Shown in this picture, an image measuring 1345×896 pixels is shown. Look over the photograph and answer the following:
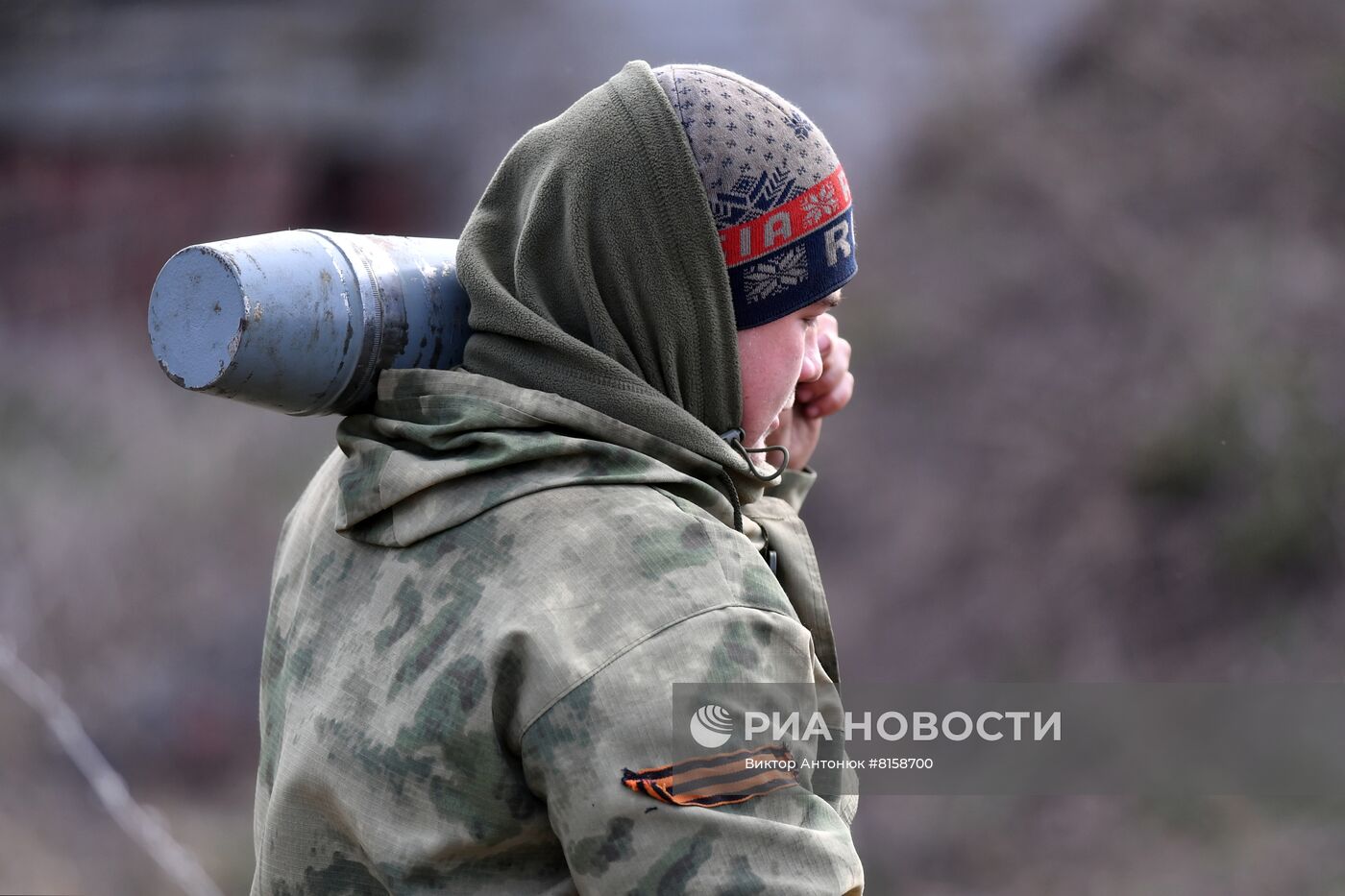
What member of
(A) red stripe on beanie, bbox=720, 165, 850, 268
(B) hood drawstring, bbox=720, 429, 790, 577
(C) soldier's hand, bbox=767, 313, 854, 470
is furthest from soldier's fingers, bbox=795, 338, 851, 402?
(A) red stripe on beanie, bbox=720, 165, 850, 268

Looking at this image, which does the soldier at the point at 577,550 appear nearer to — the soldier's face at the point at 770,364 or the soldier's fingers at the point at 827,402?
the soldier's face at the point at 770,364

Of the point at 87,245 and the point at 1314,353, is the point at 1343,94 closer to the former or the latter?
the point at 1314,353

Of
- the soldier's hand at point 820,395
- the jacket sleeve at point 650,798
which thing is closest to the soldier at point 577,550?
the jacket sleeve at point 650,798

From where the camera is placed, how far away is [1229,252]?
4.94 metres

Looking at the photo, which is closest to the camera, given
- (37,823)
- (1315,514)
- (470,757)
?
(470,757)

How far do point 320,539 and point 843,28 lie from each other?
3.85 m

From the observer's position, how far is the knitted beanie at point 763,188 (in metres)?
1.39

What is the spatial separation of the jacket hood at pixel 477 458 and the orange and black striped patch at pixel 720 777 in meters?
0.27

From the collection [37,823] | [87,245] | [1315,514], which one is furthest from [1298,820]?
[87,245]

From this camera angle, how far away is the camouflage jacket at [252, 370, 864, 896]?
1.16 meters

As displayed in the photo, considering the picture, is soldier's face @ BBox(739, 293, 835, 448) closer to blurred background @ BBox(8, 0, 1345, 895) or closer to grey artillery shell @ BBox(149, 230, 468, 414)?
grey artillery shell @ BBox(149, 230, 468, 414)

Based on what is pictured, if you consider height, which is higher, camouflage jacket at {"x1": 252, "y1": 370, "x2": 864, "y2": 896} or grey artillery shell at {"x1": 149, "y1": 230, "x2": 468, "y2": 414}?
grey artillery shell at {"x1": 149, "y1": 230, "x2": 468, "y2": 414}

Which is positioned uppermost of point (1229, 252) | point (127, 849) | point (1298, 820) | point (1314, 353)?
point (1229, 252)

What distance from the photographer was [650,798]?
1151 millimetres
